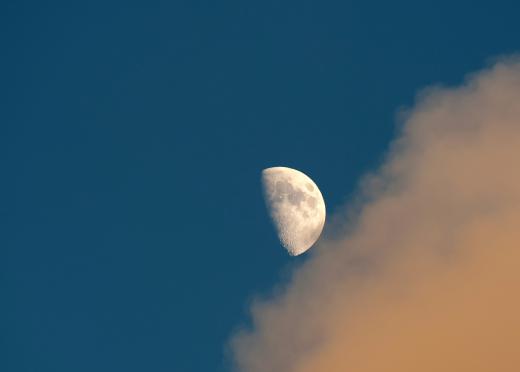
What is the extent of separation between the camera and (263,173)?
4234 cm

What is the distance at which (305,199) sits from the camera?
41.5 metres

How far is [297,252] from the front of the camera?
1667 inches

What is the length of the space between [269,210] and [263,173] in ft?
8.75

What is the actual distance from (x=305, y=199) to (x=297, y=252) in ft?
10.1

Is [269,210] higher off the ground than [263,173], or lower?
lower

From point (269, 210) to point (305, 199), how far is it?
2234mm

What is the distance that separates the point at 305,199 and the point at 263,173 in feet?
9.22

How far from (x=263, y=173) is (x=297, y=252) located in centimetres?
475

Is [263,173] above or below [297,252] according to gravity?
above

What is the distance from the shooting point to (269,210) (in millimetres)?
40594

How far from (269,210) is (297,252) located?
11.0 feet
